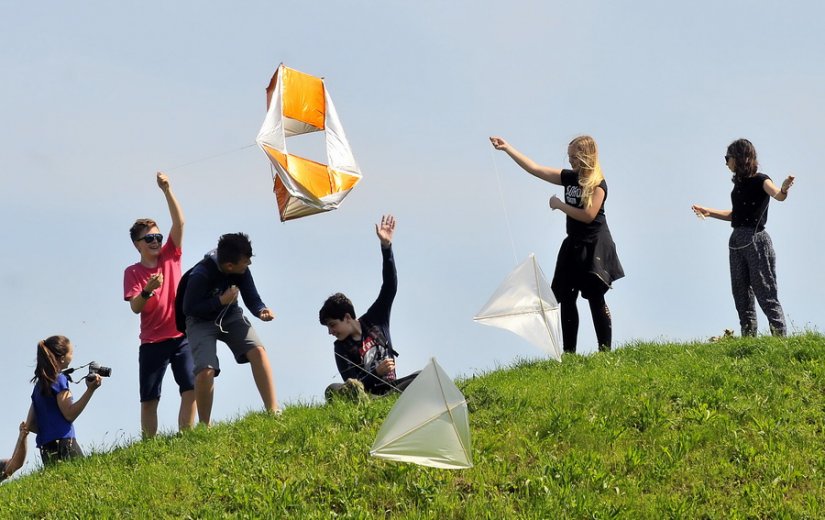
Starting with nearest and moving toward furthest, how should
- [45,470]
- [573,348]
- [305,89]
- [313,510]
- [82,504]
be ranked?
1. [313,510]
2. [82,504]
3. [45,470]
4. [573,348]
5. [305,89]

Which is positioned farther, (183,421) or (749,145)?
(749,145)

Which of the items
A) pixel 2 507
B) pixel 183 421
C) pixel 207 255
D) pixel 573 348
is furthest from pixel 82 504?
pixel 573 348

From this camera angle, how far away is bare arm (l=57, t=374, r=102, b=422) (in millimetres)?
9781

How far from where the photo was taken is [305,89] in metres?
12.3

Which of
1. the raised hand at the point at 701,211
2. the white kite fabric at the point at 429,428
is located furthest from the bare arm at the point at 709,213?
the white kite fabric at the point at 429,428

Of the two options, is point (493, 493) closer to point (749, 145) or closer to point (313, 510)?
point (313, 510)

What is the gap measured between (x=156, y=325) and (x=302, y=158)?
2658mm

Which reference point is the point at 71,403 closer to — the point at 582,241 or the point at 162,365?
the point at 162,365

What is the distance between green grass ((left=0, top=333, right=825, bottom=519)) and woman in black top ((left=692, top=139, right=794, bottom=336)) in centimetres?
83

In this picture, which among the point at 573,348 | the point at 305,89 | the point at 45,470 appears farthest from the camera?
the point at 305,89

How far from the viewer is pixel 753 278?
10828mm

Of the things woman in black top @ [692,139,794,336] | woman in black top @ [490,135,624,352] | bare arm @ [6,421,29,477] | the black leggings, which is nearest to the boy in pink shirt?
bare arm @ [6,421,29,477]

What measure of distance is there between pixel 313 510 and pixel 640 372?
139 inches

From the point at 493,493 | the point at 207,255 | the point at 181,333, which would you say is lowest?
the point at 493,493
